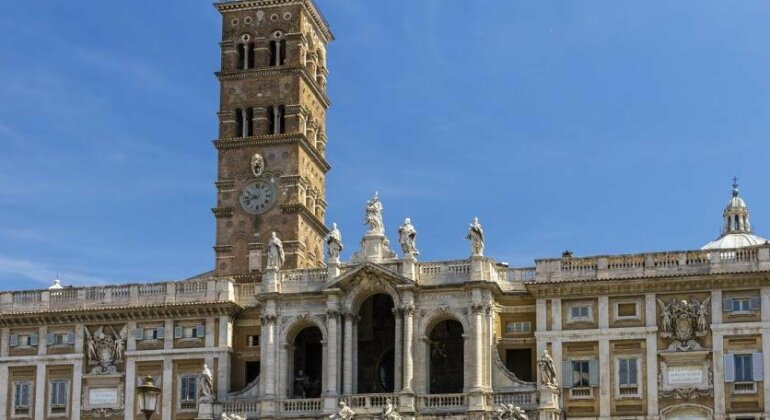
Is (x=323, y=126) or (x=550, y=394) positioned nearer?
(x=550, y=394)

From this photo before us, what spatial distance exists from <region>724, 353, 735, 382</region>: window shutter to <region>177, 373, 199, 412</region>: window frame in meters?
31.2

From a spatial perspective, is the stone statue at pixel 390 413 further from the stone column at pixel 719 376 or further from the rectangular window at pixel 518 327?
the stone column at pixel 719 376

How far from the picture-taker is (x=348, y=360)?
87.4m

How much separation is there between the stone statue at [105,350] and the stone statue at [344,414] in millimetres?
15487

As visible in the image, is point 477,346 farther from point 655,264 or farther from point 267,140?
point 267,140

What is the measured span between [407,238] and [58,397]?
24.1m

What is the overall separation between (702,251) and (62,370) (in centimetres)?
3951

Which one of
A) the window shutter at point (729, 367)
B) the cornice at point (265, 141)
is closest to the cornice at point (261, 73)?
the cornice at point (265, 141)

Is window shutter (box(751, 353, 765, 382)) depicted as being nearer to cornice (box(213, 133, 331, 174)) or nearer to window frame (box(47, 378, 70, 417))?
cornice (box(213, 133, 331, 174))

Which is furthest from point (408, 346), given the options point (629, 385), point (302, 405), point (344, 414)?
point (629, 385)

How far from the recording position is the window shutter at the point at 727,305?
272 feet

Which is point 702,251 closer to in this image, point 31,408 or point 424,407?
point 424,407

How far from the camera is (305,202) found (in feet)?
358

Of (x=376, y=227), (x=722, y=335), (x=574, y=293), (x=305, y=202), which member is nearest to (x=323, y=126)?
(x=305, y=202)
